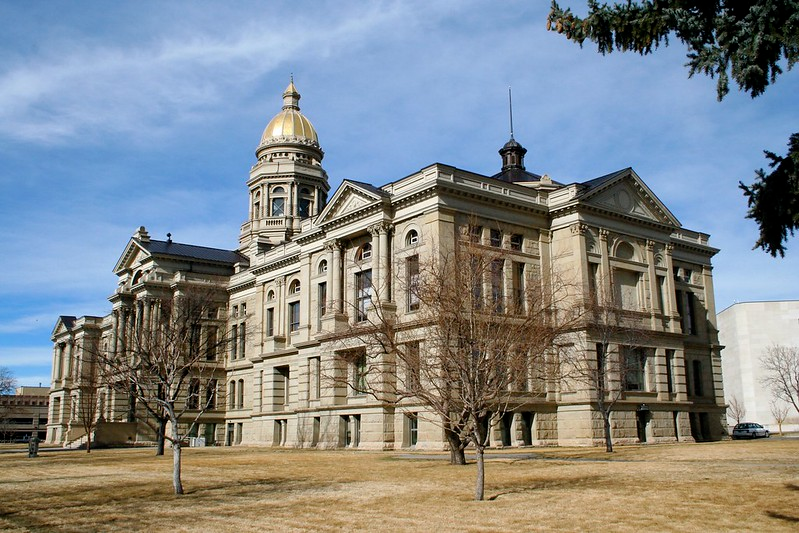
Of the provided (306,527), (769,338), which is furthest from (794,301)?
(306,527)

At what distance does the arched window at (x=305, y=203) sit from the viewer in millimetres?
91000

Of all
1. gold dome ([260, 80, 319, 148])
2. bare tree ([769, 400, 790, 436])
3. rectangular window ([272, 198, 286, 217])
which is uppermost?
gold dome ([260, 80, 319, 148])

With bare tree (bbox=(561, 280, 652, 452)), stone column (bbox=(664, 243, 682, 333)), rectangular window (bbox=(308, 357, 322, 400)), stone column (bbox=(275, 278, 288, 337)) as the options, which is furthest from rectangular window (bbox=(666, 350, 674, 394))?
stone column (bbox=(275, 278, 288, 337))

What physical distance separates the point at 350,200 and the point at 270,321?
20.8 meters

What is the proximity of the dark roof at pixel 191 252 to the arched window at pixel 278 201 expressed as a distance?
7252 millimetres

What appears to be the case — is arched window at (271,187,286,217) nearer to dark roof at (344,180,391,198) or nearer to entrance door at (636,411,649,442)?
dark roof at (344,180,391,198)

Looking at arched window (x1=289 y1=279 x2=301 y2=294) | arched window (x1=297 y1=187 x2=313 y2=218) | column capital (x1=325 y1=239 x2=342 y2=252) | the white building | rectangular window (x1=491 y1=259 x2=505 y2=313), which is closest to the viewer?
rectangular window (x1=491 y1=259 x2=505 y2=313)

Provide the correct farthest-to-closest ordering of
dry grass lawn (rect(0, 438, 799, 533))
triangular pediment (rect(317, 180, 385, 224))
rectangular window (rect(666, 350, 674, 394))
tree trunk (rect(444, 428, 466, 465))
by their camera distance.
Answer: rectangular window (rect(666, 350, 674, 394))
triangular pediment (rect(317, 180, 385, 224))
tree trunk (rect(444, 428, 466, 465))
dry grass lawn (rect(0, 438, 799, 533))

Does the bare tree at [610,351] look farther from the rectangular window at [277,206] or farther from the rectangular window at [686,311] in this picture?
the rectangular window at [277,206]

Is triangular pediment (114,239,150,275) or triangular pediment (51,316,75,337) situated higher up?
triangular pediment (114,239,150,275)

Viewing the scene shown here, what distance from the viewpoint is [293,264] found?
65.8 meters

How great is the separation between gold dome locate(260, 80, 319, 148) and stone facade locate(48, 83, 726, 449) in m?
26.7

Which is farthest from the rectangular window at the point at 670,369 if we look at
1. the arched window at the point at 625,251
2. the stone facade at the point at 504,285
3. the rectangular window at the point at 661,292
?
the arched window at the point at 625,251

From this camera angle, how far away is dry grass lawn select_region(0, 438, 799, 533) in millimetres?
15820
